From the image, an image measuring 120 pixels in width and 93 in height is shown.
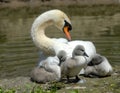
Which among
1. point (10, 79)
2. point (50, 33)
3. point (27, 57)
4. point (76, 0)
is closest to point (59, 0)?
point (76, 0)

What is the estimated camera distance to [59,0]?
48406 mm

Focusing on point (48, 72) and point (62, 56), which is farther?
point (62, 56)

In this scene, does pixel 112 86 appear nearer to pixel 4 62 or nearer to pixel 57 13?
pixel 57 13

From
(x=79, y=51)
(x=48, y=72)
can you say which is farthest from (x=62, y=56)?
(x=79, y=51)

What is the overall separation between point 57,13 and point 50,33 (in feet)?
29.9

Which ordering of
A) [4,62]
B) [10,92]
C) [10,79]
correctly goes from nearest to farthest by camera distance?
[10,92], [10,79], [4,62]

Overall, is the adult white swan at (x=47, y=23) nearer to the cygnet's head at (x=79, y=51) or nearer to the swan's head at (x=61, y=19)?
the swan's head at (x=61, y=19)

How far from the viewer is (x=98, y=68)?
32.7ft

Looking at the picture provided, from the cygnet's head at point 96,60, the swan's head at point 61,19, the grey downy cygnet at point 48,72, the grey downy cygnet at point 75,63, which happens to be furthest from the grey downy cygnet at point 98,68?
the swan's head at point 61,19

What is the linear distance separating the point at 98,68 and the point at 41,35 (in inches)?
69.6

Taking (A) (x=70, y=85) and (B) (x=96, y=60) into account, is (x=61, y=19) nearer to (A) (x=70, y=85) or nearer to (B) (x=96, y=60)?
(B) (x=96, y=60)

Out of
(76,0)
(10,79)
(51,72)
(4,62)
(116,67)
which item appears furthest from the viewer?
(76,0)

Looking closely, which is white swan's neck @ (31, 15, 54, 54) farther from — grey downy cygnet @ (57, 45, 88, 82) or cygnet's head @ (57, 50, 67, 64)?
grey downy cygnet @ (57, 45, 88, 82)

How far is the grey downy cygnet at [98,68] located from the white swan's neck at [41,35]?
3.69ft
